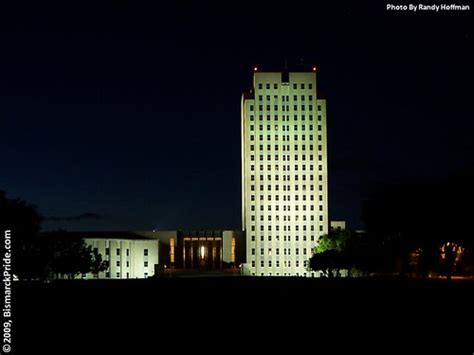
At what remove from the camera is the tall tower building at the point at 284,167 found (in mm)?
152625

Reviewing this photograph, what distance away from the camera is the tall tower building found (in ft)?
501

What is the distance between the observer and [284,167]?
154 metres

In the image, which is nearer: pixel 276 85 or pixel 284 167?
pixel 284 167

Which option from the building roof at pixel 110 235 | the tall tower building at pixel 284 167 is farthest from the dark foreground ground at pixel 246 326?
the tall tower building at pixel 284 167

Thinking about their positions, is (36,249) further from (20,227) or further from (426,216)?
(426,216)

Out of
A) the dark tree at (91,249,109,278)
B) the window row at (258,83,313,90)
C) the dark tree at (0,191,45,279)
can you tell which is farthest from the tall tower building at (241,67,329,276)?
the dark tree at (0,191,45,279)

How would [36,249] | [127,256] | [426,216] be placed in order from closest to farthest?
1. [426,216]
2. [36,249]
3. [127,256]

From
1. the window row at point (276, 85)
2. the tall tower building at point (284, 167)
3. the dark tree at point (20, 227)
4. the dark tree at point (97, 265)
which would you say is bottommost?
the dark tree at point (97, 265)

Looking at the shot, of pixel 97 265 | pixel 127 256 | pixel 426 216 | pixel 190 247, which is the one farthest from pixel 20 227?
pixel 190 247

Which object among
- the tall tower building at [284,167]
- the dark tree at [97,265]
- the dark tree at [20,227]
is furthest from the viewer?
the tall tower building at [284,167]

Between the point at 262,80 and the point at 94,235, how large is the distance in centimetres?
4637

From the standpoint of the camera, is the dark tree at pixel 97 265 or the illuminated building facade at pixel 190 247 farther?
the illuminated building facade at pixel 190 247

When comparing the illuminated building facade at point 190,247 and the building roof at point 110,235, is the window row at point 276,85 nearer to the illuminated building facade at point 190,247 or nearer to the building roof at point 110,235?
the illuminated building facade at point 190,247

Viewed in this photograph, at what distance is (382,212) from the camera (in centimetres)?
7425
